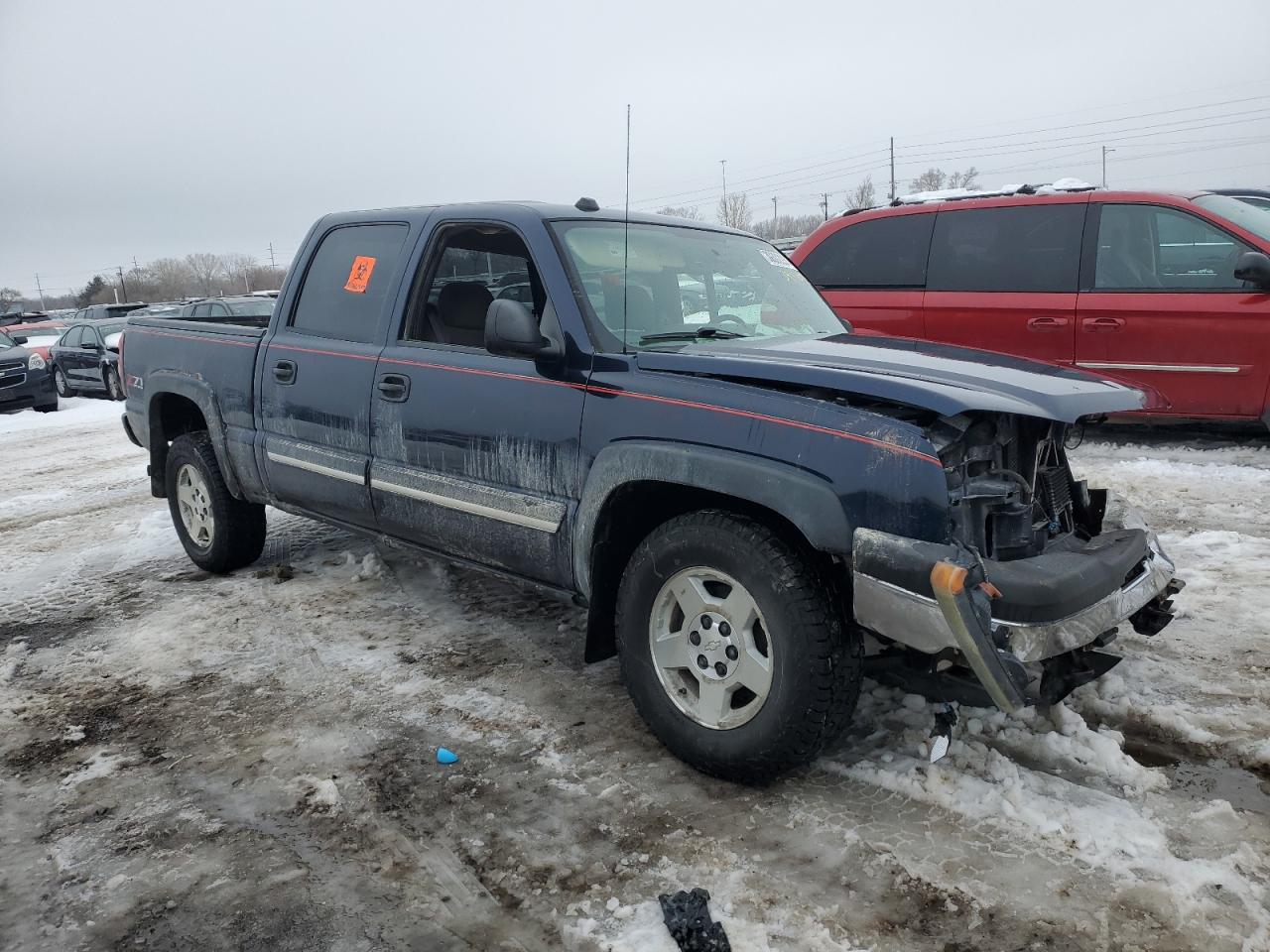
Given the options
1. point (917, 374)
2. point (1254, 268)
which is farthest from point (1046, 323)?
point (917, 374)

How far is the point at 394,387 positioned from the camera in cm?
387

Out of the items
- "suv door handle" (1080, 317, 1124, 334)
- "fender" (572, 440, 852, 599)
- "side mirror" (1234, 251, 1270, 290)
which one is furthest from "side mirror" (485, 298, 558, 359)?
"side mirror" (1234, 251, 1270, 290)

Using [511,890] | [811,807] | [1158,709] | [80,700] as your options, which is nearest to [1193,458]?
[1158,709]

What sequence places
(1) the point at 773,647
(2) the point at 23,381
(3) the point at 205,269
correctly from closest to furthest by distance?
1. (1) the point at 773,647
2. (2) the point at 23,381
3. (3) the point at 205,269

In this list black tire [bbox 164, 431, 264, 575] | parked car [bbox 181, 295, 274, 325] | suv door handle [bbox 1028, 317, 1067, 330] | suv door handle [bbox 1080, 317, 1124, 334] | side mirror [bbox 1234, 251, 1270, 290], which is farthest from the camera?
parked car [bbox 181, 295, 274, 325]

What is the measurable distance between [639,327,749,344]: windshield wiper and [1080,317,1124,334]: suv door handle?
4229 millimetres

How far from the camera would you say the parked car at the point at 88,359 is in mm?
15750

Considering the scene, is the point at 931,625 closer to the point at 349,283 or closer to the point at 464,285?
the point at 464,285

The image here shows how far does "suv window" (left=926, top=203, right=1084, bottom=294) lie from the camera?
688cm

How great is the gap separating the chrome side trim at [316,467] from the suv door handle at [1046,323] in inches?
202

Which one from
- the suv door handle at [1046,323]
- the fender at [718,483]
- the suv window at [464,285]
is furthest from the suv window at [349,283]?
the suv door handle at [1046,323]

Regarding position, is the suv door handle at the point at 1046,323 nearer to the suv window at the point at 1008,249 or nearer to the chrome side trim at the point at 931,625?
the suv window at the point at 1008,249

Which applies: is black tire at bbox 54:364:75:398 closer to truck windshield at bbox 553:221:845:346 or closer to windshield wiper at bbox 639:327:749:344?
truck windshield at bbox 553:221:845:346

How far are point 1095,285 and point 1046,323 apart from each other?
0.43 metres
